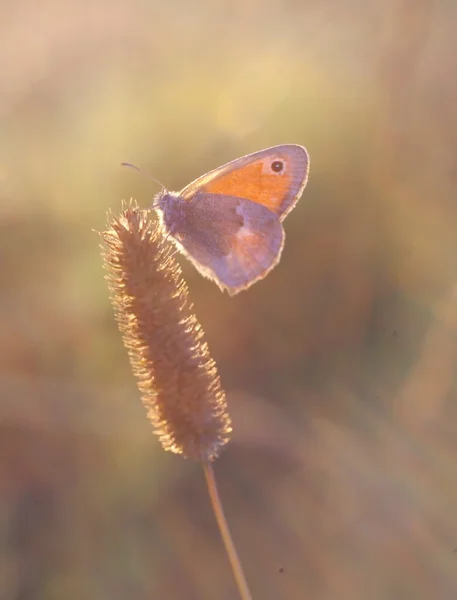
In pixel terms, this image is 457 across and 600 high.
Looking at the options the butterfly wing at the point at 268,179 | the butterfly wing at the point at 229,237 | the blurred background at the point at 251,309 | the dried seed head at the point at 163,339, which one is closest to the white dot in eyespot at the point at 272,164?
the butterfly wing at the point at 268,179

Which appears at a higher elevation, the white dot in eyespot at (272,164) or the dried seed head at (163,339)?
the white dot in eyespot at (272,164)

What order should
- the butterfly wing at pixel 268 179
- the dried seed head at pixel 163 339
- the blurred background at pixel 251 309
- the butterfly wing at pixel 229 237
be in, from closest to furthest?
the dried seed head at pixel 163 339, the butterfly wing at pixel 229 237, the butterfly wing at pixel 268 179, the blurred background at pixel 251 309

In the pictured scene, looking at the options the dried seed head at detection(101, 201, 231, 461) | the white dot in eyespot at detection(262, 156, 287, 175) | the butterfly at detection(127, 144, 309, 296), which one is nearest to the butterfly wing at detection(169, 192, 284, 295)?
the butterfly at detection(127, 144, 309, 296)

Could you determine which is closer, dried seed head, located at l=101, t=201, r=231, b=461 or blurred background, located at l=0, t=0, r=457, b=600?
dried seed head, located at l=101, t=201, r=231, b=461

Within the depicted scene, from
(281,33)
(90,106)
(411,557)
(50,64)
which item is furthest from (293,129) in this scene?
(411,557)

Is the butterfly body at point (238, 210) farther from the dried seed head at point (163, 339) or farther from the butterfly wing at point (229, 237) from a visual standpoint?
the dried seed head at point (163, 339)

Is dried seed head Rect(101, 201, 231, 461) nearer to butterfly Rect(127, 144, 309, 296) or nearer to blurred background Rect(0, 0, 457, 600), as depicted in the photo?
butterfly Rect(127, 144, 309, 296)

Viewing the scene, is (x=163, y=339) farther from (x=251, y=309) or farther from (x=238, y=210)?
(x=251, y=309)
